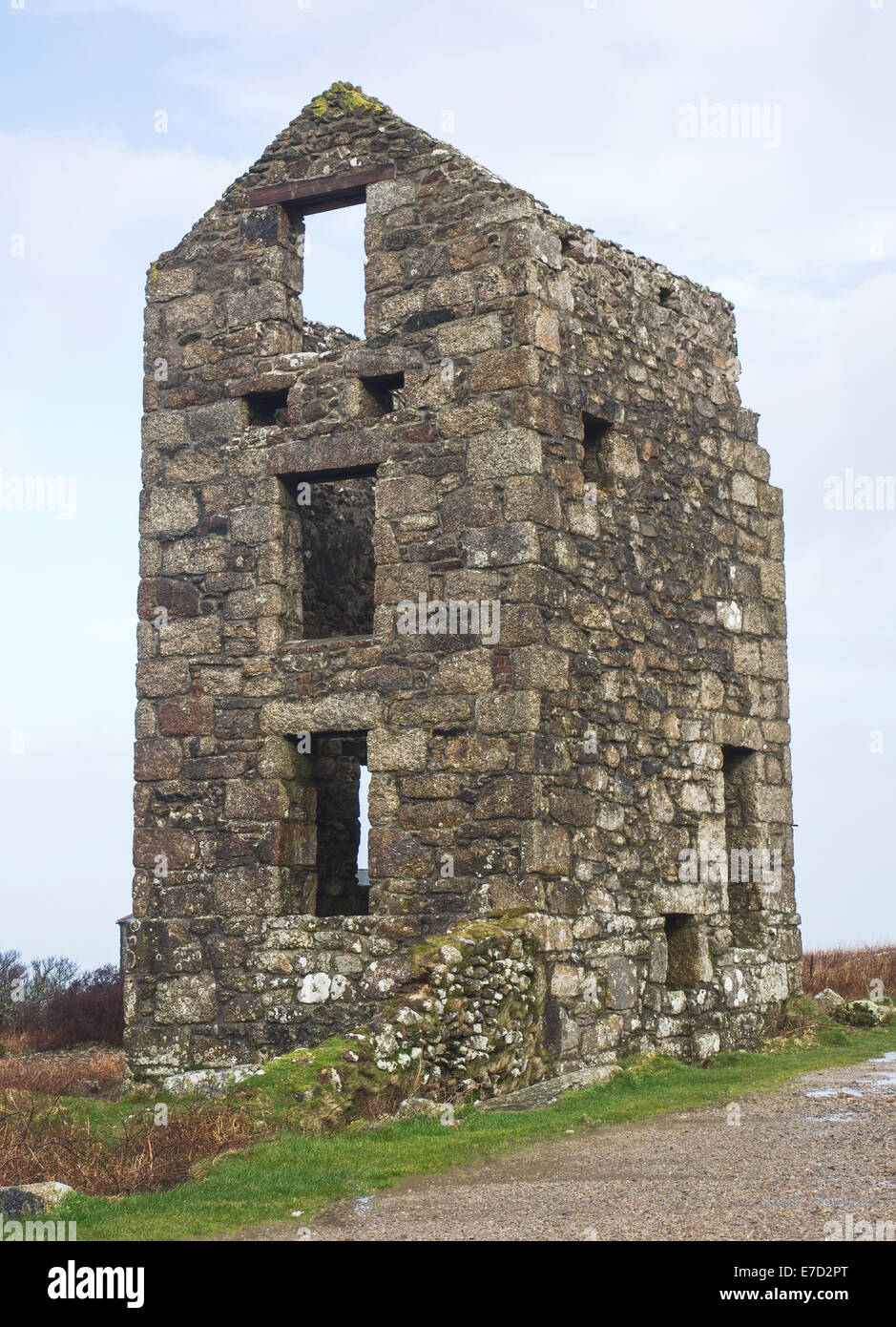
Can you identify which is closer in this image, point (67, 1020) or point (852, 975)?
point (852, 975)

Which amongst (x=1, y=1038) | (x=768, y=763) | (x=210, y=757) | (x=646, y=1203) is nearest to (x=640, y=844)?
(x=768, y=763)

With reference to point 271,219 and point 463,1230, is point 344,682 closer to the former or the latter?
point 271,219

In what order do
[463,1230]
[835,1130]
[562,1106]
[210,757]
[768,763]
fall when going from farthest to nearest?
[768,763] < [210,757] < [562,1106] < [835,1130] < [463,1230]

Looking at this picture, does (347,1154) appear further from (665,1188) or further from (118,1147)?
(665,1188)

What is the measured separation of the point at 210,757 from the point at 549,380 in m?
3.66

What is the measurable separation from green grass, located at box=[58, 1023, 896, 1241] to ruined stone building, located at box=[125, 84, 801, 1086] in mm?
678

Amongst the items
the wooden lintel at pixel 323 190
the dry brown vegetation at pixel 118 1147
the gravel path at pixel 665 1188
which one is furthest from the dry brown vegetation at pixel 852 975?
the wooden lintel at pixel 323 190

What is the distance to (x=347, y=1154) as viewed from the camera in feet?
25.8

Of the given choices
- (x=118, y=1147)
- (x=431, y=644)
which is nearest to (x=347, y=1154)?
(x=118, y=1147)

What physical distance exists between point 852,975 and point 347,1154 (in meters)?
8.93

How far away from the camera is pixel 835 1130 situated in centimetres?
A: 810

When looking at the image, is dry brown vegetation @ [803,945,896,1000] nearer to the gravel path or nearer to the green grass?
the green grass

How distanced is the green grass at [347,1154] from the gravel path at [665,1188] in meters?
0.20

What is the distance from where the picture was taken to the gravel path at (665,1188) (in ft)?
19.9
